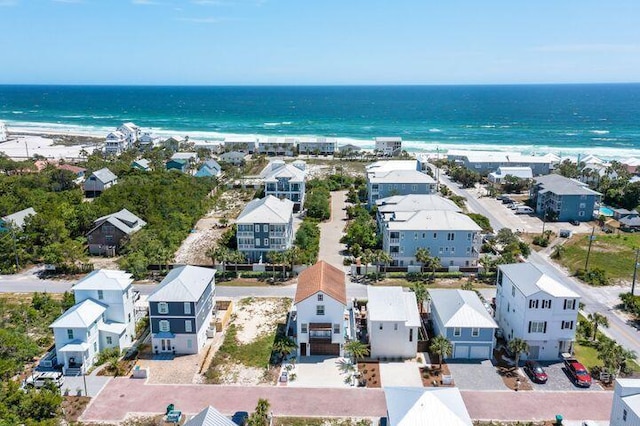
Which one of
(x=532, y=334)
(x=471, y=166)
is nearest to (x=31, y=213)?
(x=532, y=334)

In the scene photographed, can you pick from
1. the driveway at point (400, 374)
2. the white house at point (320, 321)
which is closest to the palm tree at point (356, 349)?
the white house at point (320, 321)

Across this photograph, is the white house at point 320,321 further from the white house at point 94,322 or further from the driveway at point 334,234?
the driveway at point 334,234

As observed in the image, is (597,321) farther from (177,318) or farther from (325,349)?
(177,318)

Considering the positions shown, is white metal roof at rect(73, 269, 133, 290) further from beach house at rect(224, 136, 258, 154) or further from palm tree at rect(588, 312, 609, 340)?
beach house at rect(224, 136, 258, 154)

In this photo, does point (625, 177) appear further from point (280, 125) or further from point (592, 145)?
point (280, 125)

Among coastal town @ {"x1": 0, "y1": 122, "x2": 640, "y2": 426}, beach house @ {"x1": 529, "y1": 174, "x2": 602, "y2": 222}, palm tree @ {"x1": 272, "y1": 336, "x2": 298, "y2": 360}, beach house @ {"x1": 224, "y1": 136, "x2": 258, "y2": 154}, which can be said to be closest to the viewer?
coastal town @ {"x1": 0, "y1": 122, "x2": 640, "y2": 426}

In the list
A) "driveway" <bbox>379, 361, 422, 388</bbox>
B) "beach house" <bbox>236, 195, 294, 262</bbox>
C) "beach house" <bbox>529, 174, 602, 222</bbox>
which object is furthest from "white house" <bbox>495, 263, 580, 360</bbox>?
"beach house" <bbox>529, 174, 602, 222</bbox>

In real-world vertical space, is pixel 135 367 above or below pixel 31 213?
below

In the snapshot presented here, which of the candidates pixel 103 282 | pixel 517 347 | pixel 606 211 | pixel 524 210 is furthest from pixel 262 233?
pixel 606 211
